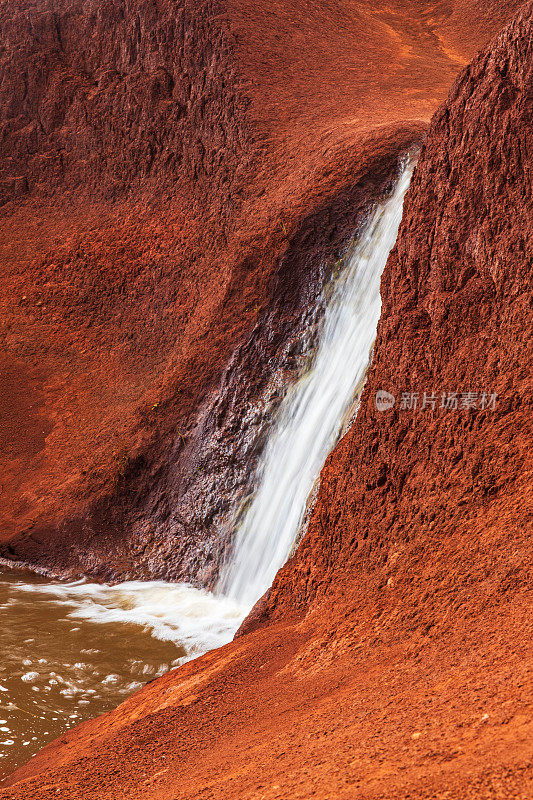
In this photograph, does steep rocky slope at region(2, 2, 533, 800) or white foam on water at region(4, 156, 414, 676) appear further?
white foam on water at region(4, 156, 414, 676)

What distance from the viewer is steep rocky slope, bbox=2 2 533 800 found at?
262 cm

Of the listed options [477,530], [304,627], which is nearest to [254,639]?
[304,627]

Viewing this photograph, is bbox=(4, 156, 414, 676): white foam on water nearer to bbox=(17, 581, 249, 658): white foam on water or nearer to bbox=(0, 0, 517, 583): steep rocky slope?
bbox=(17, 581, 249, 658): white foam on water

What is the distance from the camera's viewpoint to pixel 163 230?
12.9 m

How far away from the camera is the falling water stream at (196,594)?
6391mm

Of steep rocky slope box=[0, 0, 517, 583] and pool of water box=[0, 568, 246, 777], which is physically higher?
steep rocky slope box=[0, 0, 517, 583]

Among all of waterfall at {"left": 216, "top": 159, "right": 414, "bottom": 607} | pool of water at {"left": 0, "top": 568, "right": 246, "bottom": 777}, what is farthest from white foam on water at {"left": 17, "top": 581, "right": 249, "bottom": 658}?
waterfall at {"left": 216, "top": 159, "right": 414, "bottom": 607}

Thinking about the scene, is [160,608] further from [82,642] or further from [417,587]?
[417,587]

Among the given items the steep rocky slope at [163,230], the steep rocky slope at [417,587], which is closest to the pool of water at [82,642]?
the steep rocky slope at [163,230]

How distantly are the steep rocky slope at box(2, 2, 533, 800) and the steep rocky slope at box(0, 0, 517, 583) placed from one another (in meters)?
3.97

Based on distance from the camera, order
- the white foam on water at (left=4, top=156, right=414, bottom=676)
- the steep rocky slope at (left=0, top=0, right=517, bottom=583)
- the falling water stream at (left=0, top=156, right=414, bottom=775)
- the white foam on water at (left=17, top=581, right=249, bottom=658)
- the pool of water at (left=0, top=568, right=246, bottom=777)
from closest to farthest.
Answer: the pool of water at (left=0, top=568, right=246, bottom=777) → the falling water stream at (left=0, top=156, right=414, bottom=775) → the white foam on water at (left=17, top=581, right=249, bottom=658) → the white foam on water at (left=4, top=156, right=414, bottom=676) → the steep rocky slope at (left=0, top=0, right=517, bottom=583)

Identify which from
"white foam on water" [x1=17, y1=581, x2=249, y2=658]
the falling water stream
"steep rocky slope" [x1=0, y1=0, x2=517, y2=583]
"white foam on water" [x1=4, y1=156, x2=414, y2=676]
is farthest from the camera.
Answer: "steep rocky slope" [x1=0, y1=0, x2=517, y2=583]

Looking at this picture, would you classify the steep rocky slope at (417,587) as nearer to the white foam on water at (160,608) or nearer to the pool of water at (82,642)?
the pool of water at (82,642)

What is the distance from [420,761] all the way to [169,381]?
330 inches
